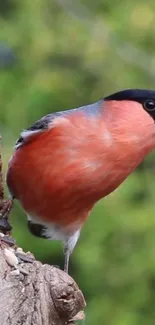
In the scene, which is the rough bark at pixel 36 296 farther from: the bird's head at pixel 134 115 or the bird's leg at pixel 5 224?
the bird's head at pixel 134 115

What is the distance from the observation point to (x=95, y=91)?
637 centimetres

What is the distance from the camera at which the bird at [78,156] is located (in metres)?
3.61

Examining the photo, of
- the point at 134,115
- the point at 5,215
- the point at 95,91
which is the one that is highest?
the point at 134,115

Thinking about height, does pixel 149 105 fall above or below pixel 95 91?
above

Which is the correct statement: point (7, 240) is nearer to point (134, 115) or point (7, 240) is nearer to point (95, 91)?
point (134, 115)

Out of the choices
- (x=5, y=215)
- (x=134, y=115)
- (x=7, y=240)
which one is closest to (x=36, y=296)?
(x=7, y=240)

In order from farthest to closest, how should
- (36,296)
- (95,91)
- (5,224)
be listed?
(95,91), (5,224), (36,296)

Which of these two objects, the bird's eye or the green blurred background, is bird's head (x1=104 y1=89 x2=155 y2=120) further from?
the green blurred background

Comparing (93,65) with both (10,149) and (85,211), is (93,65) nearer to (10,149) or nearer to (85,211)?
(10,149)

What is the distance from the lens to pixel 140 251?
5.44 metres

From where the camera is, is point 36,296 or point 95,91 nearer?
point 36,296

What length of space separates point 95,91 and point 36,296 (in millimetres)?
3648

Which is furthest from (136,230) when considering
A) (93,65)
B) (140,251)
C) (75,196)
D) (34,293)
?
(34,293)

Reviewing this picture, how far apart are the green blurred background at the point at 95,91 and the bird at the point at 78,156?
130cm
